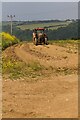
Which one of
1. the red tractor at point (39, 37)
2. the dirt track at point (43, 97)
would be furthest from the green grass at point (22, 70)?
the red tractor at point (39, 37)

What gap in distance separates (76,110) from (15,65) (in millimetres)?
9212

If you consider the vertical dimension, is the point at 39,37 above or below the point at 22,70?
above

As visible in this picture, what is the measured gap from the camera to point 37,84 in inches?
534

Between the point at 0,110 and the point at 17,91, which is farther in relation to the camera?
the point at 17,91

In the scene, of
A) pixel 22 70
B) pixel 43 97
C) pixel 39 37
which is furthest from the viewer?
pixel 39 37

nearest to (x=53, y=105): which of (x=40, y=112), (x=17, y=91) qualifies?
(x=40, y=112)

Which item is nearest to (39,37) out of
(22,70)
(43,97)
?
(22,70)

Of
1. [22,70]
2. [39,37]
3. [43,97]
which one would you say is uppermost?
[39,37]

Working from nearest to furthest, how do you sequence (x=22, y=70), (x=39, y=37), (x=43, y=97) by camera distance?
(x=43, y=97) → (x=22, y=70) → (x=39, y=37)

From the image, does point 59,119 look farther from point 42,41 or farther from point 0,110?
point 42,41

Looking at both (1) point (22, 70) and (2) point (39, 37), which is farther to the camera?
(2) point (39, 37)

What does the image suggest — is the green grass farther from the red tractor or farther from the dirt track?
the red tractor

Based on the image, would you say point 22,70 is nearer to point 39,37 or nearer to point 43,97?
point 43,97

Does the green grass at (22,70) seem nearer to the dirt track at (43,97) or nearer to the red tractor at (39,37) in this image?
the dirt track at (43,97)
